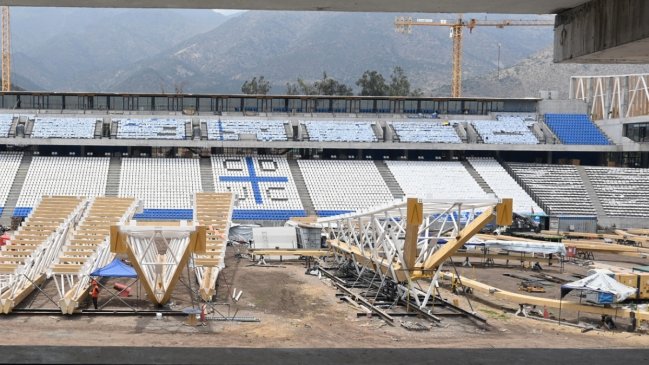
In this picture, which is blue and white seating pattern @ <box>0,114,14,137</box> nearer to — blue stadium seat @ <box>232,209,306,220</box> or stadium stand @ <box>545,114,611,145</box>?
blue stadium seat @ <box>232,209,306,220</box>

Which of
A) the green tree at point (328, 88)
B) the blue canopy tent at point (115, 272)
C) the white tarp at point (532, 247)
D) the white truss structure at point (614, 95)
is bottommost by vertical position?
the white tarp at point (532, 247)

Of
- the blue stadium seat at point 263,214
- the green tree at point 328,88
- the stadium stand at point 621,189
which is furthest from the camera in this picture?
the green tree at point 328,88

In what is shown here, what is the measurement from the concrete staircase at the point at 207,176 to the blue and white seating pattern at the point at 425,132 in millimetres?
17518

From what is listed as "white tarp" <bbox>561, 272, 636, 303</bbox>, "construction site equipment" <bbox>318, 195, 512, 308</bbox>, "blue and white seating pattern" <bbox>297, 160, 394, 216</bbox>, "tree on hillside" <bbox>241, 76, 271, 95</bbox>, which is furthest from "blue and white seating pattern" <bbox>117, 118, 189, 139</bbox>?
"tree on hillside" <bbox>241, 76, 271, 95</bbox>

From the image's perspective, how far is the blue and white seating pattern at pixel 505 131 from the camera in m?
60.3

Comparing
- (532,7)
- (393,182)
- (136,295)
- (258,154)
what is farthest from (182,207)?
(532,7)

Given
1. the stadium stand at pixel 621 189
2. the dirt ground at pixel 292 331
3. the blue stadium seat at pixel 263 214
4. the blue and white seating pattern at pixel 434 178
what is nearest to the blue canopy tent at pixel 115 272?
the dirt ground at pixel 292 331

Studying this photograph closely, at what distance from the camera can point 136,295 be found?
24750 mm

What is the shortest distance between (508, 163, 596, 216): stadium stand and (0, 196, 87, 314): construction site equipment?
37403 mm

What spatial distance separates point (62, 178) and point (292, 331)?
37.9 m

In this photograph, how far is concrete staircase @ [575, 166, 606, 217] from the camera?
2103 inches

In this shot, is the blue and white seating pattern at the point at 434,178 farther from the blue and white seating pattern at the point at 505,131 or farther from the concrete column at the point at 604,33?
the concrete column at the point at 604,33

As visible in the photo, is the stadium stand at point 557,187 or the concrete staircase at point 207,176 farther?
the stadium stand at point 557,187

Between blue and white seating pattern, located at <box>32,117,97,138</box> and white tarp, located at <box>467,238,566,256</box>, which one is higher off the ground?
blue and white seating pattern, located at <box>32,117,97,138</box>
